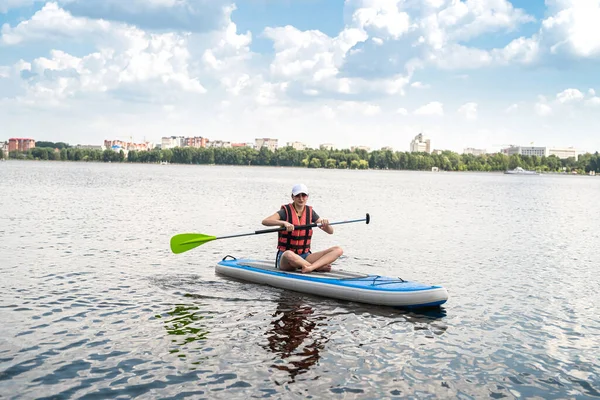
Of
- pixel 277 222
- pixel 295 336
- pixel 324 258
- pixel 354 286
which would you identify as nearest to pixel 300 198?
pixel 277 222

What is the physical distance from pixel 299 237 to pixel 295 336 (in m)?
3.02

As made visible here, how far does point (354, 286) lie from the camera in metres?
11.6

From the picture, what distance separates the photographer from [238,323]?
10.3 m

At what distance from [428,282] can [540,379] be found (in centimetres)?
669

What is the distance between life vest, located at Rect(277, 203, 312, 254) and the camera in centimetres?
1218

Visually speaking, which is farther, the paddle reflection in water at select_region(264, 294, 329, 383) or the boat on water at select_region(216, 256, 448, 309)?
the boat on water at select_region(216, 256, 448, 309)

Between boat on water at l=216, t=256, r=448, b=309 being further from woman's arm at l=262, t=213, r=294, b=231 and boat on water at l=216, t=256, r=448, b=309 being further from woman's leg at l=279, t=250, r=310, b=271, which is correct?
woman's arm at l=262, t=213, r=294, b=231

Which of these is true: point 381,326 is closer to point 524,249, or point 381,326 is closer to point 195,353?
point 195,353

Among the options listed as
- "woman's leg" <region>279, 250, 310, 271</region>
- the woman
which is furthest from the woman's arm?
"woman's leg" <region>279, 250, 310, 271</region>

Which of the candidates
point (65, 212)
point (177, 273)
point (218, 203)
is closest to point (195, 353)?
point (177, 273)

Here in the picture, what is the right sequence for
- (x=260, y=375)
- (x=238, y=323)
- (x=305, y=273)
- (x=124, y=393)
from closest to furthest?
(x=124, y=393) < (x=260, y=375) < (x=238, y=323) < (x=305, y=273)

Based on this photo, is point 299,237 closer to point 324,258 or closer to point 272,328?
point 324,258

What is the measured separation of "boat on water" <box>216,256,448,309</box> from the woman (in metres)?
0.20

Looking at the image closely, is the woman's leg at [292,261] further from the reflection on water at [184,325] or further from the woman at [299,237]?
the reflection on water at [184,325]
